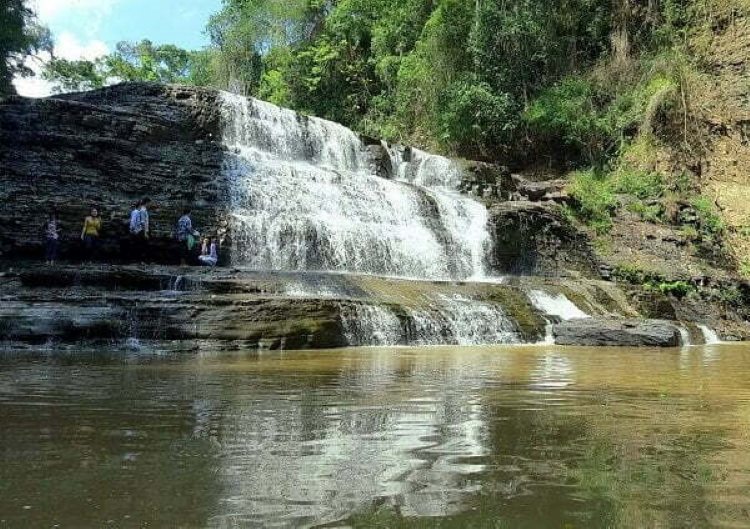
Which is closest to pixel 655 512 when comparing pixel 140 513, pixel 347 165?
pixel 140 513

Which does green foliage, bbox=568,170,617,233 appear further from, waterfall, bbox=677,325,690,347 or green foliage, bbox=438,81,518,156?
waterfall, bbox=677,325,690,347

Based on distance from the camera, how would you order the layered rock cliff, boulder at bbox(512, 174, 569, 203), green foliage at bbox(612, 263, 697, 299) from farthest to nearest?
boulder at bbox(512, 174, 569, 203), green foliage at bbox(612, 263, 697, 299), the layered rock cliff

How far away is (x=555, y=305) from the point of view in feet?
48.6

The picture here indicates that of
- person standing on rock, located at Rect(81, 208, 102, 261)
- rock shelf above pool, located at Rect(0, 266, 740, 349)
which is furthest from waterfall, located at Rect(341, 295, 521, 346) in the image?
person standing on rock, located at Rect(81, 208, 102, 261)

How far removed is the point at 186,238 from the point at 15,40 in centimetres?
2026

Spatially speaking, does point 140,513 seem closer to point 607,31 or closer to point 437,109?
point 437,109

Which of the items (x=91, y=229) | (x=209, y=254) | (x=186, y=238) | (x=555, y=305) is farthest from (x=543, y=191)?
(x=91, y=229)

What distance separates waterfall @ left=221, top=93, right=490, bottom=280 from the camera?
1647 centimetres

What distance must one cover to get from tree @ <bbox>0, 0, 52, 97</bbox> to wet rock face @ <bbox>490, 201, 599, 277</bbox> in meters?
21.6

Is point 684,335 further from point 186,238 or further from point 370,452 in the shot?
point 370,452

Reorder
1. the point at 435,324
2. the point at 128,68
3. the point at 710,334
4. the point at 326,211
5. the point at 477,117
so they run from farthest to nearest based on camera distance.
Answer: the point at 128,68, the point at 477,117, the point at 326,211, the point at 710,334, the point at 435,324

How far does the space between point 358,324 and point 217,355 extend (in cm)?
293

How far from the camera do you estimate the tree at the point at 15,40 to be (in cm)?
2884

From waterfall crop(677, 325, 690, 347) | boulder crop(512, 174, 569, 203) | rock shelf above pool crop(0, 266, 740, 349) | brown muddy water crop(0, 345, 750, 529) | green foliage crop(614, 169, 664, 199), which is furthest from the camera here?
green foliage crop(614, 169, 664, 199)
